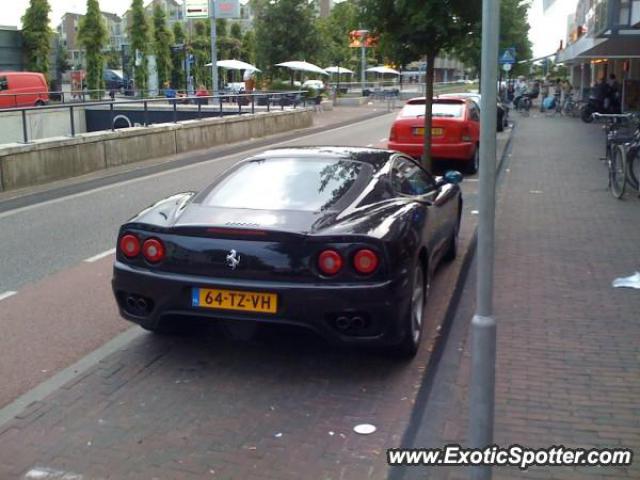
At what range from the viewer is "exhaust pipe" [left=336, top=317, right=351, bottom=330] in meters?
4.77

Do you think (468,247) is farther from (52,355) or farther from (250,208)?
(52,355)

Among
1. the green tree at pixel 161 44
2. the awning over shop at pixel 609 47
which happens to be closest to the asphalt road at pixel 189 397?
the awning over shop at pixel 609 47

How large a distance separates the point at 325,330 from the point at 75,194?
956cm

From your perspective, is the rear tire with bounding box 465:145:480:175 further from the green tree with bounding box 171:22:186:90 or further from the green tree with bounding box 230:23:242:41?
the green tree with bounding box 230:23:242:41

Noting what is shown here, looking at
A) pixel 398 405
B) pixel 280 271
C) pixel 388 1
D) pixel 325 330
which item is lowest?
pixel 398 405

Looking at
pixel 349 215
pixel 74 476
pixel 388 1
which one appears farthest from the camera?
pixel 388 1

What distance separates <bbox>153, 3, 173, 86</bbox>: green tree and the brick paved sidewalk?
50.3 metres

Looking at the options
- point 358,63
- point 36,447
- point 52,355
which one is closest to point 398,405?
point 36,447

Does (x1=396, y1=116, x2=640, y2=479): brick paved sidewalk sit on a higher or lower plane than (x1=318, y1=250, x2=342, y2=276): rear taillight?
lower

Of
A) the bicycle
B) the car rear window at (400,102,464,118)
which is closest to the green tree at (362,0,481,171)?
the car rear window at (400,102,464,118)

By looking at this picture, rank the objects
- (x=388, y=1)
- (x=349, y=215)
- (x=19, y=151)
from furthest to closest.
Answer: (x=19, y=151) < (x=388, y=1) < (x=349, y=215)

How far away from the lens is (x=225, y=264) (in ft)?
15.9

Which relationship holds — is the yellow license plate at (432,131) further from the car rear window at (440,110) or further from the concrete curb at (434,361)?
the concrete curb at (434,361)

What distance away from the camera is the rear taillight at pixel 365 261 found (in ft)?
15.6
